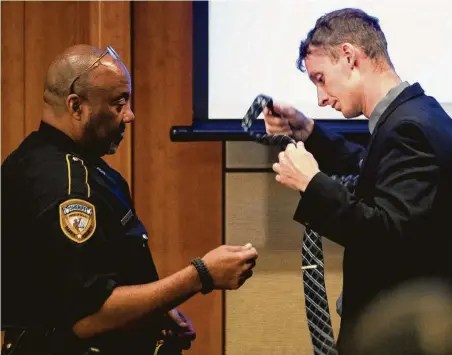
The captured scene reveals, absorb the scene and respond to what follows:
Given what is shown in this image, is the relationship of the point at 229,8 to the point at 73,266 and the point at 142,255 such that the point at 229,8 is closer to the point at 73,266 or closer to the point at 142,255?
the point at 142,255

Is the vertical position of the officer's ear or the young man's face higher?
the young man's face

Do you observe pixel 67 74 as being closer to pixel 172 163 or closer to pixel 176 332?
pixel 176 332

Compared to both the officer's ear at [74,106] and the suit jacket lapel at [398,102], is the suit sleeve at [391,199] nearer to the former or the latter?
the suit jacket lapel at [398,102]

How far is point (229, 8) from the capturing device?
2262 millimetres

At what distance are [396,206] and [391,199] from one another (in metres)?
0.02

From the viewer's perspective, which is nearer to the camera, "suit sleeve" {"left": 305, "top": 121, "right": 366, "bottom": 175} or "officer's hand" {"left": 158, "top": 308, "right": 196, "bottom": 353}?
"officer's hand" {"left": 158, "top": 308, "right": 196, "bottom": 353}

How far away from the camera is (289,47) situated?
2.26 metres

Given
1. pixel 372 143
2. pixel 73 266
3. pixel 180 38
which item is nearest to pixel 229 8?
pixel 180 38

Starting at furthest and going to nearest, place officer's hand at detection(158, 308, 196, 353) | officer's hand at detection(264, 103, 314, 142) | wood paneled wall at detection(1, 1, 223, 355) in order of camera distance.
A: wood paneled wall at detection(1, 1, 223, 355), officer's hand at detection(264, 103, 314, 142), officer's hand at detection(158, 308, 196, 353)

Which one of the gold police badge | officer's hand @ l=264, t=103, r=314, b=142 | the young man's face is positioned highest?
the young man's face

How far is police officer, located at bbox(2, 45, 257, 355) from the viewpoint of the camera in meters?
1.49

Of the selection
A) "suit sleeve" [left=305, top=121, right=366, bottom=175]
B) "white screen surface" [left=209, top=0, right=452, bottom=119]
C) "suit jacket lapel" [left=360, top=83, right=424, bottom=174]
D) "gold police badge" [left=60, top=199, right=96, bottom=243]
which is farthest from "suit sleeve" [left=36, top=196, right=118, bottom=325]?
"white screen surface" [left=209, top=0, right=452, bottom=119]

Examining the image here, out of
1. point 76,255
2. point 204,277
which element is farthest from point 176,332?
point 76,255

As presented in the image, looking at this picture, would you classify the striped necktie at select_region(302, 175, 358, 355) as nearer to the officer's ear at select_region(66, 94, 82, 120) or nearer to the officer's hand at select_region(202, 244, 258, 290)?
the officer's hand at select_region(202, 244, 258, 290)
